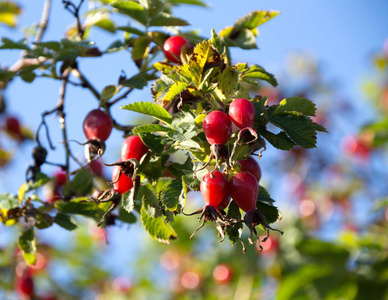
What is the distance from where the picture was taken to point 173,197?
1.25 metres

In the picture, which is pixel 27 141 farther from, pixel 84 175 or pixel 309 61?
pixel 309 61

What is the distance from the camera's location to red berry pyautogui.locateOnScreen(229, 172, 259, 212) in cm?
117

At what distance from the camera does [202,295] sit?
187 inches

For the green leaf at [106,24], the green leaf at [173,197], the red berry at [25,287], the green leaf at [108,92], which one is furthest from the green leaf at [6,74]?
the red berry at [25,287]

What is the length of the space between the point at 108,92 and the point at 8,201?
524mm

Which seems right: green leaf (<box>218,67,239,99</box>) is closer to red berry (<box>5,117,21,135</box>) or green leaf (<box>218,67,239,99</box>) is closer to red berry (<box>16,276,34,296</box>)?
red berry (<box>16,276,34,296</box>)

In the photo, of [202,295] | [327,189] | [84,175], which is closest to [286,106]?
[84,175]

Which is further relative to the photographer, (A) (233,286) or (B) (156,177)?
(A) (233,286)

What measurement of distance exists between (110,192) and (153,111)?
10.6 inches

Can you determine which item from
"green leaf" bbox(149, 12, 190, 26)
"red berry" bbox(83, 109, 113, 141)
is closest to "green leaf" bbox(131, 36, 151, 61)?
"green leaf" bbox(149, 12, 190, 26)

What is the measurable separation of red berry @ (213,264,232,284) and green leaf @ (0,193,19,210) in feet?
9.47

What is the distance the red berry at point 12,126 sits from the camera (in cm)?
374

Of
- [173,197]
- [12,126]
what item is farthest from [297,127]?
[12,126]

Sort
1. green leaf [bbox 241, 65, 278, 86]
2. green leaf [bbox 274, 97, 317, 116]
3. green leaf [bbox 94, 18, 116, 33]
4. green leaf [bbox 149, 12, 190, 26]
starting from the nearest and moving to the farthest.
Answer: green leaf [bbox 274, 97, 317, 116]
green leaf [bbox 241, 65, 278, 86]
green leaf [bbox 149, 12, 190, 26]
green leaf [bbox 94, 18, 116, 33]
